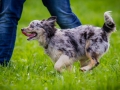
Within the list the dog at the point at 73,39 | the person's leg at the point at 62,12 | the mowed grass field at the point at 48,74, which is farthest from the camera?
the person's leg at the point at 62,12

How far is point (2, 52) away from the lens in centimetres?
682

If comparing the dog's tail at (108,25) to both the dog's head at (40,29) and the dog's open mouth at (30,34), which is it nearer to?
the dog's head at (40,29)

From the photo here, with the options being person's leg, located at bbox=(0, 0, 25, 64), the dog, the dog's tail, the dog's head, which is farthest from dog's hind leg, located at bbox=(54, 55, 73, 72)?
person's leg, located at bbox=(0, 0, 25, 64)

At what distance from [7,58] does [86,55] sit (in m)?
1.22

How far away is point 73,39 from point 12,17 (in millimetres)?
981

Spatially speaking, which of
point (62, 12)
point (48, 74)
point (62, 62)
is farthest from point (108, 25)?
point (48, 74)

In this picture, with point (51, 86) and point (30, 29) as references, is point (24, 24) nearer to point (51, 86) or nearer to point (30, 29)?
point (30, 29)

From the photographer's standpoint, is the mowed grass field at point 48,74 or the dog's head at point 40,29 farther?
the dog's head at point 40,29

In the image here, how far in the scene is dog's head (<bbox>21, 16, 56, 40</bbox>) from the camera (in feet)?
21.5

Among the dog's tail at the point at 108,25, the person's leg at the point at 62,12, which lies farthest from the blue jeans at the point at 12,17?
the dog's tail at the point at 108,25

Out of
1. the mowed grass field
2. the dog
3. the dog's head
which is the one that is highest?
the dog's head

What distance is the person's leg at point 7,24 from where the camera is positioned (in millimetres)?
6707

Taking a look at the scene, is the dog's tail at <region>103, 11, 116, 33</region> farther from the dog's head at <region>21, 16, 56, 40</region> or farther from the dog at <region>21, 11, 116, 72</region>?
the dog's head at <region>21, 16, 56, 40</region>

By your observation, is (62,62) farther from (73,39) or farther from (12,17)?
(12,17)
